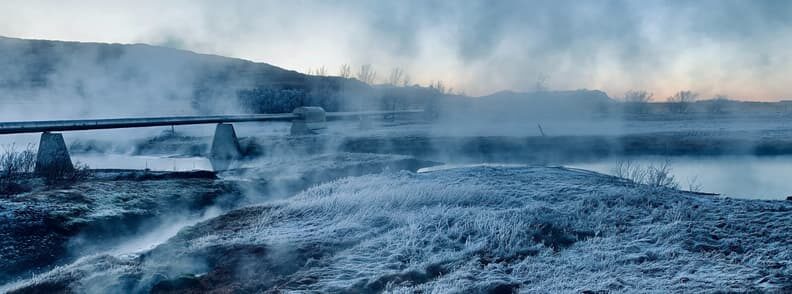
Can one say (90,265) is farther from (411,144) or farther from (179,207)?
(411,144)

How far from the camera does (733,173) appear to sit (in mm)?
15672

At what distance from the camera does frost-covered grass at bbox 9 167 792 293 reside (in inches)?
185

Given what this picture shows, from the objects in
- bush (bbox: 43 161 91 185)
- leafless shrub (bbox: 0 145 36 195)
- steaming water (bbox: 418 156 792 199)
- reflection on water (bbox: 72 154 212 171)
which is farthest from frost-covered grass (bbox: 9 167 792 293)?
reflection on water (bbox: 72 154 212 171)

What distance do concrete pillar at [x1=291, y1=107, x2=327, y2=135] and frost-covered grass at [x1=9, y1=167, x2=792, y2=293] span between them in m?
17.8

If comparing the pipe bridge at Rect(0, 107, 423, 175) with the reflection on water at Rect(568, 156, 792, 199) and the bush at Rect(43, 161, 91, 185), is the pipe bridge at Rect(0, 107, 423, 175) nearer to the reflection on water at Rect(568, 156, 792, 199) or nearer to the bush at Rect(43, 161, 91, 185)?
the bush at Rect(43, 161, 91, 185)

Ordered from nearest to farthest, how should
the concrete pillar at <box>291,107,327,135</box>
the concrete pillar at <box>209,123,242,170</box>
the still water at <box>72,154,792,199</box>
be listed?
the still water at <box>72,154,792,199</box>
the concrete pillar at <box>209,123,242,170</box>
the concrete pillar at <box>291,107,327,135</box>

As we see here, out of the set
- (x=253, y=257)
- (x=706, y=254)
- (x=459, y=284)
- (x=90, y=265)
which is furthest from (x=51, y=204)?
(x=706, y=254)

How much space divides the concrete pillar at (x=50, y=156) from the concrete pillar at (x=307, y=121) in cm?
1492

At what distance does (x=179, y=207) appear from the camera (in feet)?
31.3

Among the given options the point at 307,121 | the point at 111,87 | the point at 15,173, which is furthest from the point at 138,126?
the point at 111,87

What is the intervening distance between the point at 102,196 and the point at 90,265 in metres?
4.10

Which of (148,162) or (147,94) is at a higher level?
(147,94)

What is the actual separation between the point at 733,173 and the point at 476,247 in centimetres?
1375

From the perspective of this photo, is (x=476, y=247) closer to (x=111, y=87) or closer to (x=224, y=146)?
(x=224, y=146)
